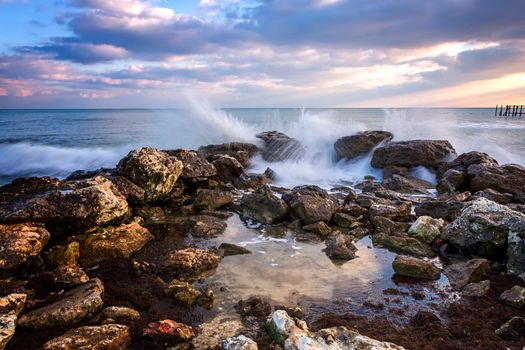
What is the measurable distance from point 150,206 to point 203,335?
5.72m

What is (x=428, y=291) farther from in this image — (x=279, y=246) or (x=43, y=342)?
(x=43, y=342)

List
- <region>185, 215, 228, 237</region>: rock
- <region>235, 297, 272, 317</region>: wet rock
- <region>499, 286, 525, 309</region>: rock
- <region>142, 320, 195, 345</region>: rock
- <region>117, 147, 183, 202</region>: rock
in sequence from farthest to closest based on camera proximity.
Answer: <region>117, 147, 183, 202</region>: rock → <region>185, 215, 228, 237</region>: rock → <region>499, 286, 525, 309</region>: rock → <region>235, 297, 272, 317</region>: wet rock → <region>142, 320, 195, 345</region>: rock

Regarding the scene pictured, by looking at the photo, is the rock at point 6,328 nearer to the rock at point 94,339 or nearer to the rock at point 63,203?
the rock at point 94,339

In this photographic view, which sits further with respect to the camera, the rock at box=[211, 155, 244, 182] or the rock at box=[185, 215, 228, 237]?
the rock at box=[211, 155, 244, 182]

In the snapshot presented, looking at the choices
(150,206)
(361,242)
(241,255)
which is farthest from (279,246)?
(150,206)

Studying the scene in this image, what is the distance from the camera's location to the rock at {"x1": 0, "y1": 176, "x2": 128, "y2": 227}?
6207 mm

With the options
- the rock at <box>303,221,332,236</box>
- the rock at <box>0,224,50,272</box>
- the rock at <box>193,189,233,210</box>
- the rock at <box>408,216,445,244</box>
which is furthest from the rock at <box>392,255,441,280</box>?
the rock at <box>0,224,50,272</box>

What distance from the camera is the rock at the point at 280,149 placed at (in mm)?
18641

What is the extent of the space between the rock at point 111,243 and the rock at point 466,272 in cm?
539

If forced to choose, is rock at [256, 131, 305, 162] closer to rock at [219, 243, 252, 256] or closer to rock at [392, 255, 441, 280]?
rock at [219, 243, 252, 256]

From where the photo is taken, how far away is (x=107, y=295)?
511 centimetres

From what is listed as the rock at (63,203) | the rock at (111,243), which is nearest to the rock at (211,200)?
the rock at (111,243)

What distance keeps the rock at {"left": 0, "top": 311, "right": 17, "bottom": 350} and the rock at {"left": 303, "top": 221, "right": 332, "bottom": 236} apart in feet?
18.1

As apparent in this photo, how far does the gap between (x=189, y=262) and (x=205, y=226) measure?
82.5 inches
